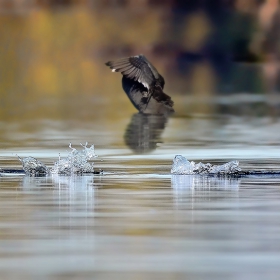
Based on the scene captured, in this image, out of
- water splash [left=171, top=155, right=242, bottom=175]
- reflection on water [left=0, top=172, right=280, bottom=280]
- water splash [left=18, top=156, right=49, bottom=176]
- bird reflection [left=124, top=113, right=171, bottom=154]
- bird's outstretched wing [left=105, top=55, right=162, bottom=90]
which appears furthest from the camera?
bird's outstretched wing [left=105, top=55, right=162, bottom=90]

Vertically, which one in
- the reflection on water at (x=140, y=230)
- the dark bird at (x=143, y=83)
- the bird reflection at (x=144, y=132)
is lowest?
the reflection on water at (x=140, y=230)

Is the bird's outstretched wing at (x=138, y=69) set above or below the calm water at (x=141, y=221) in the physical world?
above

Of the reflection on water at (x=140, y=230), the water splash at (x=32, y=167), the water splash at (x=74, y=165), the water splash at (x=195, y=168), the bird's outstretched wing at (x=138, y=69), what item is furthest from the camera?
the bird's outstretched wing at (x=138, y=69)

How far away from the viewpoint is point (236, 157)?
16672mm

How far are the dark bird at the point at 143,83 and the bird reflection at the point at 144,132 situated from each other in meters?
0.37

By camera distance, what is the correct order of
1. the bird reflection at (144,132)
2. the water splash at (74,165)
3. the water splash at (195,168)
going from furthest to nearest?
Result: the bird reflection at (144,132), the water splash at (74,165), the water splash at (195,168)

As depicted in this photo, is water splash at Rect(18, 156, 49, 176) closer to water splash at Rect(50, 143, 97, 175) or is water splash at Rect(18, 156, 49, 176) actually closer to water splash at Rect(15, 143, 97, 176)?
water splash at Rect(15, 143, 97, 176)

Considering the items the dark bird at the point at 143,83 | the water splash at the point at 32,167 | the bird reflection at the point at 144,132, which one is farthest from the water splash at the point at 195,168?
the dark bird at the point at 143,83

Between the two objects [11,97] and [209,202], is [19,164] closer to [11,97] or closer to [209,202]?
[209,202]

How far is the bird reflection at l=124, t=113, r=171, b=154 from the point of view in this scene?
18.7 m

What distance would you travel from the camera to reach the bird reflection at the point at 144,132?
1868 cm

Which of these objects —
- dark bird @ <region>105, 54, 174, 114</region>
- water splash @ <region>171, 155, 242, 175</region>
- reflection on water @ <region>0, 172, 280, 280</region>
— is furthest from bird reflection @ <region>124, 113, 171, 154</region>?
reflection on water @ <region>0, 172, 280, 280</region>

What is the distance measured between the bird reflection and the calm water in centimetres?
94

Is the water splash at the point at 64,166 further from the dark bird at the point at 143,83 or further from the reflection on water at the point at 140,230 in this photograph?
the dark bird at the point at 143,83
